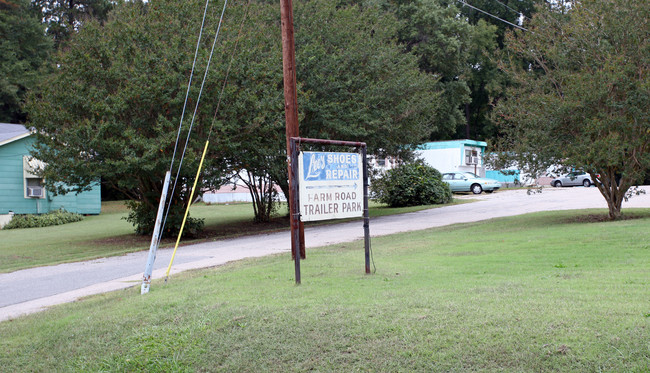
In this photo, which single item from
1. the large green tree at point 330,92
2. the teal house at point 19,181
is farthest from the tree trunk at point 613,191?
the teal house at point 19,181

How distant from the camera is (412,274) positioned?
848 centimetres

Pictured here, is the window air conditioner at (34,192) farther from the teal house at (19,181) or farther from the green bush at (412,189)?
the green bush at (412,189)

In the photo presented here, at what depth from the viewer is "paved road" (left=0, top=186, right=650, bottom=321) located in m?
9.70

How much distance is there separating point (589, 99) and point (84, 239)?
1733 cm

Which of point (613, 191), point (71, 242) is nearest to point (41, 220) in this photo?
point (71, 242)

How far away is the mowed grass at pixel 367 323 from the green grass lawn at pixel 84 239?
796 centimetres

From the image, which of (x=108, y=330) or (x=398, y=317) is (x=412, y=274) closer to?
(x=398, y=317)

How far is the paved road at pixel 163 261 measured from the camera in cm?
970

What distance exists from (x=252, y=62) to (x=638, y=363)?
1649 cm

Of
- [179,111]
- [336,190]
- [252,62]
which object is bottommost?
[336,190]

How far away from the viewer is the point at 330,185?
834 cm

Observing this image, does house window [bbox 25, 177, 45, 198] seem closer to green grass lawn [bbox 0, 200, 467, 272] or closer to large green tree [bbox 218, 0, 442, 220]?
green grass lawn [bbox 0, 200, 467, 272]

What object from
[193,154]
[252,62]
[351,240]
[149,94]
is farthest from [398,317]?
[252,62]

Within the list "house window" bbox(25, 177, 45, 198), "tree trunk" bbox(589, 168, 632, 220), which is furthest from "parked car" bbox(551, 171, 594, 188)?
"house window" bbox(25, 177, 45, 198)
